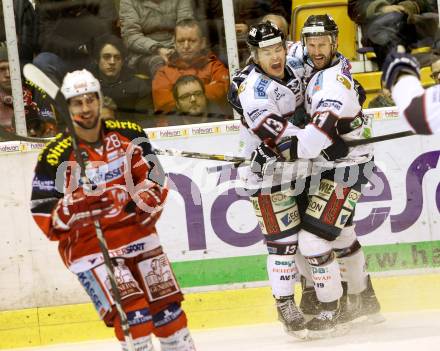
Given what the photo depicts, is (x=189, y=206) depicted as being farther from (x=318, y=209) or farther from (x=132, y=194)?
(x=132, y=194)

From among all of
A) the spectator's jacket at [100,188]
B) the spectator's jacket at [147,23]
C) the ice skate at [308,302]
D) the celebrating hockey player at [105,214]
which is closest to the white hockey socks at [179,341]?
the celebrating hockey player at [105,214]

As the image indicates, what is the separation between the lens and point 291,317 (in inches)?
253

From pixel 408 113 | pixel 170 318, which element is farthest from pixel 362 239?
pixel 408 113

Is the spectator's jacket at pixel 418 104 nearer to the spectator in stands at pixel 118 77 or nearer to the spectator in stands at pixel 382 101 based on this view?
the spectator in stands at pixel 382 101

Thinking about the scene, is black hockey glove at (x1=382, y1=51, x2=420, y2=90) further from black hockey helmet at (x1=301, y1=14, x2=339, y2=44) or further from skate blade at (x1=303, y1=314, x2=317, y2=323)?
skate blade at (x1=303, y1=314, x2=317, y2=323)

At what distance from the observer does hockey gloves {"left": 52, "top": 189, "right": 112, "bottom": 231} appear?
5266 mm

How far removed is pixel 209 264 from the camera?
7281 millimetres

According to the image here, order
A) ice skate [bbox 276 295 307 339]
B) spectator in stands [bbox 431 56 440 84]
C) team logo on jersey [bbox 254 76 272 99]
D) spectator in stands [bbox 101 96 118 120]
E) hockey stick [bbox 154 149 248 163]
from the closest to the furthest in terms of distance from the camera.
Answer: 1. team logo on jersey [bbox 254 76 272 99]
2. ice skate [bbox 276 295 307 339]
3. hockey stick [bbox 154 149 248 163]
4. spectator in stands [bbox 431 56 440 84]
5. spectator in stands [bbox 101 96 118 120]

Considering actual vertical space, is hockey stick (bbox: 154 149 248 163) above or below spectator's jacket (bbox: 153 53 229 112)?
below

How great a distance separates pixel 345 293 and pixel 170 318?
1554 mm

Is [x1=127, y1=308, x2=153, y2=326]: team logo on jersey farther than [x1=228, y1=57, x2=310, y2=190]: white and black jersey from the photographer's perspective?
No

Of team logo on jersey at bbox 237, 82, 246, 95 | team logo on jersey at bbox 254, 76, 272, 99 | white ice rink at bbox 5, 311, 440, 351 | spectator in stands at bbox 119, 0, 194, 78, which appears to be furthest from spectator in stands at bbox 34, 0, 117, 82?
white ice rink at bbox 5, 311, 440, 351

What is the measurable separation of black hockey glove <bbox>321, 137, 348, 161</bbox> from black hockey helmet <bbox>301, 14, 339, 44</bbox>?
55cm

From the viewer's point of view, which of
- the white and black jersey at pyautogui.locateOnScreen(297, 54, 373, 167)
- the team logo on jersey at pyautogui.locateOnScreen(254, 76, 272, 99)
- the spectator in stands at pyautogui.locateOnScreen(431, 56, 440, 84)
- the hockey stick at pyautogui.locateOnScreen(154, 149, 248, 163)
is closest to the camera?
the white and black jersey at pyautogui.locateOnScreen(297, 54, 373, 167)
